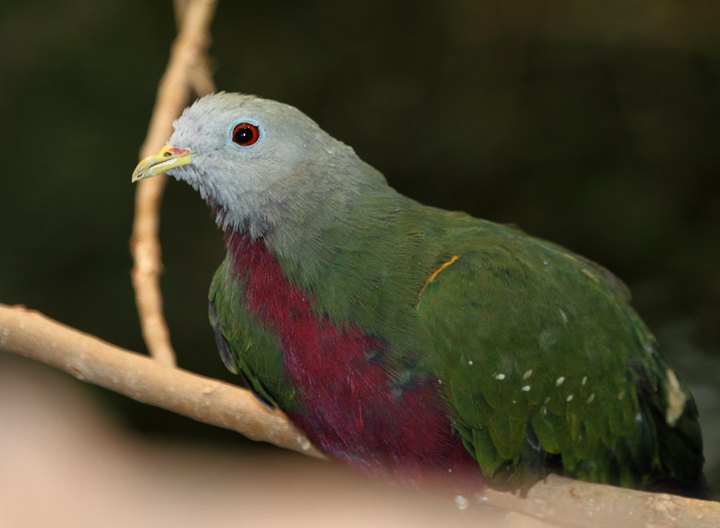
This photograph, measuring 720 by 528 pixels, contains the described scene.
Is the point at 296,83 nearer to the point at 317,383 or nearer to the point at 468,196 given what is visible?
the point at 468,196

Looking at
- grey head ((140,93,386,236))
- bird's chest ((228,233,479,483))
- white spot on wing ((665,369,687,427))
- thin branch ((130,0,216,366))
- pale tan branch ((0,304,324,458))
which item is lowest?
white spot on wing ((665,369,687,427))

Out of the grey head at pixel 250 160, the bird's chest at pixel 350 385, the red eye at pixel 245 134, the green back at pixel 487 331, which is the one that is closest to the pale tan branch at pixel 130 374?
the green back at pixel 487 331

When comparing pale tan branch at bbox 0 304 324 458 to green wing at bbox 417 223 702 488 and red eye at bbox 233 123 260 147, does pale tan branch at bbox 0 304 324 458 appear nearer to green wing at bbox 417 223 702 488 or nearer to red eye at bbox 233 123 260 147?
green wing at bbox 417 223 702 488

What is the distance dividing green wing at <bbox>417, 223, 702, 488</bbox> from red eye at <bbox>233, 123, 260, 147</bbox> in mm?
617

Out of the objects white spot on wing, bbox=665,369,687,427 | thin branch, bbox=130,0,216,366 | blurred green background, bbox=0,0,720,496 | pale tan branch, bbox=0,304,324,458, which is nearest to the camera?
pale tan branch, bbox=0,304,324,458

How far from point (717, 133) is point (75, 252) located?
3767 mm

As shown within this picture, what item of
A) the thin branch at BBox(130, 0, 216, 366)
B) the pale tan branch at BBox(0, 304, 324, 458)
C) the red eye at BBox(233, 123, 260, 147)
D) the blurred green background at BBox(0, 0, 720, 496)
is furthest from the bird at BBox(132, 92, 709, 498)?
the blurred green background at BBox(0, 0, 720, 496)

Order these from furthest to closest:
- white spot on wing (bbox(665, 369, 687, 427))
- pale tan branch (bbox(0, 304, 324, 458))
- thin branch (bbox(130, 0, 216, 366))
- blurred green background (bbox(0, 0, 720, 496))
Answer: blurred green background (bbox(0, 0, 720, 496)) → thin branch (bbox(130, 0, 216, 366)) → white spot on wing (bbox(665, 369, 687, 427)) → pale tan branch (bbox(0, 304, 324, 458))

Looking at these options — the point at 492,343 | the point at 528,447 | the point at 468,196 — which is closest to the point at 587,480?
the point at 528,447

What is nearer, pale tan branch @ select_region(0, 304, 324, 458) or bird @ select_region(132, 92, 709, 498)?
A: bird @ select_region(132, 92, 709, 498)

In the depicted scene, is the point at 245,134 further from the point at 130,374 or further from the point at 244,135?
the point at 130,374

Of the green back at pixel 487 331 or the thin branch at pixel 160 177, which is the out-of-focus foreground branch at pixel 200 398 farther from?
the thin branch at pixel 160 177

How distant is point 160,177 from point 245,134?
0.80m

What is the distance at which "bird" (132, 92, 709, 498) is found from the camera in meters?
1.93
